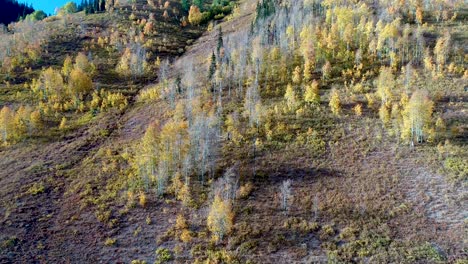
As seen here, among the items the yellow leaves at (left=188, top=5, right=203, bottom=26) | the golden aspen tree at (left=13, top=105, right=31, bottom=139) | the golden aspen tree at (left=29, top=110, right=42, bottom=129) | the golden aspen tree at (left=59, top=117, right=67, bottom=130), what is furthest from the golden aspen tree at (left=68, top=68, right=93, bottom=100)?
the yellow leaves at (left=188, top=5, right=203, bottom=26)

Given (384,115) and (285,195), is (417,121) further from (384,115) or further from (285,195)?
(285,195)

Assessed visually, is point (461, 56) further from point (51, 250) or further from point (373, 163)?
point (51, 250)

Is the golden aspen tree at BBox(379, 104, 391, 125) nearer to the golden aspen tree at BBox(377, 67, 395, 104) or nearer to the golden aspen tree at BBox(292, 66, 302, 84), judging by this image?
the golden aspen tree at BBox(377, 67, 395, 104)

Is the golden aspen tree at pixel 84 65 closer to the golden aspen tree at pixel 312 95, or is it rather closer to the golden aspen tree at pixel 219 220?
the golden aspen tree at pixel 312 95

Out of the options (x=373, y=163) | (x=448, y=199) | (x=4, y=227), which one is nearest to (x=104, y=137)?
(x=4, y=227)

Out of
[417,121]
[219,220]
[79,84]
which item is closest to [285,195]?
[219,220]

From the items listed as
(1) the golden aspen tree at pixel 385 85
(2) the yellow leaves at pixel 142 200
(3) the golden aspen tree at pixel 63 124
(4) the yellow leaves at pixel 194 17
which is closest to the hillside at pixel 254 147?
(2) the yellow leaves at pixel 142 200
